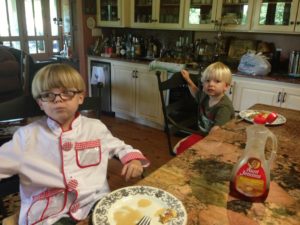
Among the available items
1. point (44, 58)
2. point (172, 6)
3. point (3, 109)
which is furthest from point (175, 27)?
point (44, 58)

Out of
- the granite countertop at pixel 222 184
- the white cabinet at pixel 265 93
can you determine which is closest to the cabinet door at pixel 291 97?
the white cabinet at pixel 265 93

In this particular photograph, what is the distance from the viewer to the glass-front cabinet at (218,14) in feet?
8.75

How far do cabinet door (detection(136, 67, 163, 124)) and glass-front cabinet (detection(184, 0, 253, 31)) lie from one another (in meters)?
0.73

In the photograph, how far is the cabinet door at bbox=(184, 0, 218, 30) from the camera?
9.37 feet

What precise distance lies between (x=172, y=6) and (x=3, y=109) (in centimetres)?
252

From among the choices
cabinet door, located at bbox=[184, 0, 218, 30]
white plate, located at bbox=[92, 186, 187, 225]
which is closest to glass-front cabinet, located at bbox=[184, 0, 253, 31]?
cabinet door, located at bbox=[184, 0, 218, 30]

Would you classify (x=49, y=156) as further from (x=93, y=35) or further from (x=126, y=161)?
(x=93, y=35)

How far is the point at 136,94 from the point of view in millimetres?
3441

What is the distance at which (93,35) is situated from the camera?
3832mm

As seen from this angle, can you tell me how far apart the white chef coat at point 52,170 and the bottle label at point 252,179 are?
0.42m

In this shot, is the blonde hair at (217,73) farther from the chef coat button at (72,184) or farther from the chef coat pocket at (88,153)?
the chef coat button at (72,184)

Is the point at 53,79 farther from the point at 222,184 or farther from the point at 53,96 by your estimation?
the point at 222,184

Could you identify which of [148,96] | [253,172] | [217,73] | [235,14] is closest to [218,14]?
[235,14]

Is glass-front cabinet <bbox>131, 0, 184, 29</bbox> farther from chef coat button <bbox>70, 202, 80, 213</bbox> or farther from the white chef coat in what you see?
chef coat button <bbox>70, 202, 80, 213</bbox>
